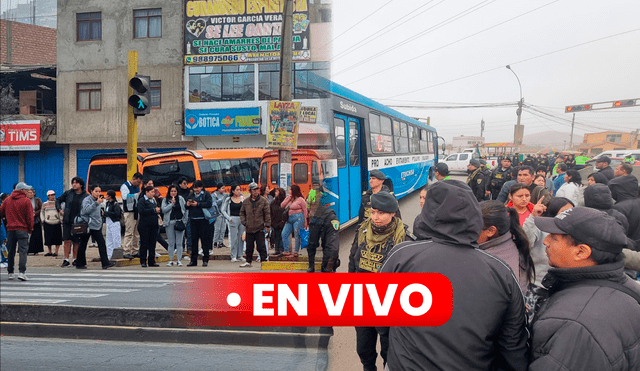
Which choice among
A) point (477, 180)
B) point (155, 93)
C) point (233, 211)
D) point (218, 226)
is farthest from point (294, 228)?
point (477, 180)

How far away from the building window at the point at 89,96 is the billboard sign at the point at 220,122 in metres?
0.44

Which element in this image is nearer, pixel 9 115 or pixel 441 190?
pixel 441 190

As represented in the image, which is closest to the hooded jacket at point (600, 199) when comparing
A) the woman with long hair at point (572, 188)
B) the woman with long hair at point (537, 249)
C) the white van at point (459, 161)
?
the woman with long hair at point (537, 249)

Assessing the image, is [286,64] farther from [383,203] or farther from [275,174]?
[383,203]

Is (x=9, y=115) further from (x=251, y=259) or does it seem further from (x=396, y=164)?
(x=396, y=164)

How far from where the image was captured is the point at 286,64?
5.81 ft

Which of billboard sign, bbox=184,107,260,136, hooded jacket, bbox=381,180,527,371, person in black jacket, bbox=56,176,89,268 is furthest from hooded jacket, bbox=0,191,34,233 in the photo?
hooded jacket, bbox=381,180,527,371

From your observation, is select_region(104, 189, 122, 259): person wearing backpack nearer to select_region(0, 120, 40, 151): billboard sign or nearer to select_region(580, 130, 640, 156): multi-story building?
select_region(0, 120, 40, 151): billboard sign

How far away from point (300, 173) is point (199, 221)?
4.51 feet

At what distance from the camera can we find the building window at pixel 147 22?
200 centimetres

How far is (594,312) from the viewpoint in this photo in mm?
1067

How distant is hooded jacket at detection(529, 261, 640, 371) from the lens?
1041mm

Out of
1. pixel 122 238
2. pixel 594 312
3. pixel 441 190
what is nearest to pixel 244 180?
pixel 122 238

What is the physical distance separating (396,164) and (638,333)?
7.00 m
